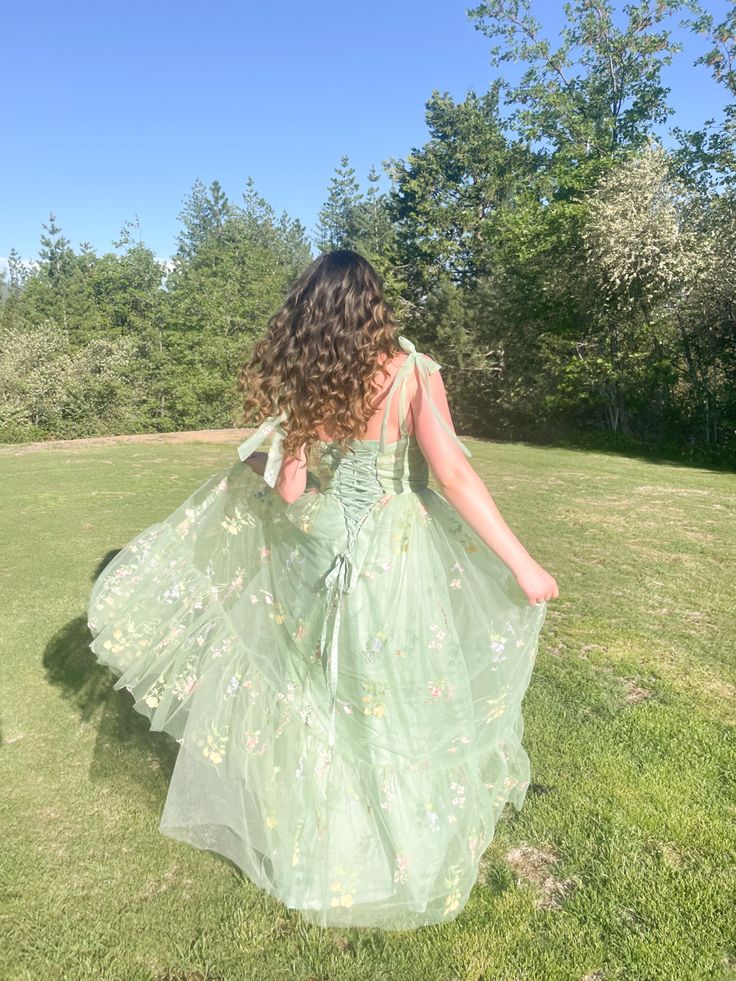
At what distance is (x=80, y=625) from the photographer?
511 centimetres

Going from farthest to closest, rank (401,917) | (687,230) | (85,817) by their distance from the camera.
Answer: (687,230), (85,817), (401,917)

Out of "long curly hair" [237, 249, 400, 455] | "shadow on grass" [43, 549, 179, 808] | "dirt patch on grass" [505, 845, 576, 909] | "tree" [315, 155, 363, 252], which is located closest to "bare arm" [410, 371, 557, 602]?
"long curly hair" [237, 249, 400, 455]

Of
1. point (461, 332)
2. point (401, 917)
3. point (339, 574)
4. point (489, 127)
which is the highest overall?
point (489, 127)

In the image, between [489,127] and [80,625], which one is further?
[489,127]

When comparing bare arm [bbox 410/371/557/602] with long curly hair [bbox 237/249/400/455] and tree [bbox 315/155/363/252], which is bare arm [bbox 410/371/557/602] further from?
tree [bbox 315/155/363/252]

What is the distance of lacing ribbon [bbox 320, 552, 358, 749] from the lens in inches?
90.0

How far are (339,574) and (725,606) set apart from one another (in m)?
4.48

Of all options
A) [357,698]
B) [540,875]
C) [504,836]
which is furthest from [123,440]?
[540,875]

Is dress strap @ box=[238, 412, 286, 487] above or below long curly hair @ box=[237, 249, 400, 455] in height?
below

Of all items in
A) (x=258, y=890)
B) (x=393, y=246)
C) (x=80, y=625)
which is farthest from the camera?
(x=393, y=246)

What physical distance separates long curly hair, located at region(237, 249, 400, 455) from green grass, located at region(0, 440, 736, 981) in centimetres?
172

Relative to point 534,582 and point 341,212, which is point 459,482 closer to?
point 534,582

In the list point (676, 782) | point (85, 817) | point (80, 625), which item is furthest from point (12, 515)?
point (676, 782)

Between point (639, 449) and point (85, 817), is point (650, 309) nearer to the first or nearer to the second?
point (639, 449)
